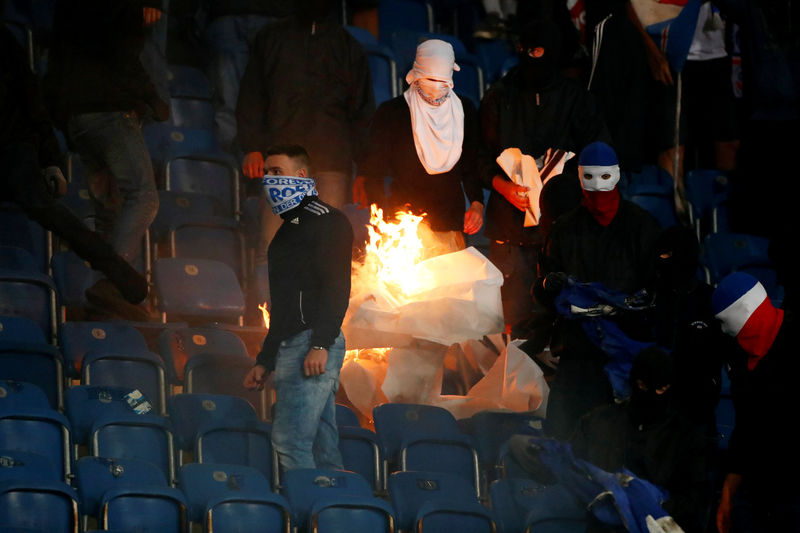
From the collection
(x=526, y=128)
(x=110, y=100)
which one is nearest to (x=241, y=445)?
(x=110, y=100)

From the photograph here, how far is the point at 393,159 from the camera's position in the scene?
7250 millimetres

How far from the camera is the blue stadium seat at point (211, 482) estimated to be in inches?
210

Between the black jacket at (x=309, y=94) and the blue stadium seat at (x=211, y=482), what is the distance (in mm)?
2262

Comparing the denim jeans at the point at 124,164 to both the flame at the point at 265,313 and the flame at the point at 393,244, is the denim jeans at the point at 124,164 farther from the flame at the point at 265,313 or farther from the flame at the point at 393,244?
the flame at the point at 393,244

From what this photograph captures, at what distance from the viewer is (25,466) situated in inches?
204

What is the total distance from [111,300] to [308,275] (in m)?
1.59

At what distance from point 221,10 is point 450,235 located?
2299mm

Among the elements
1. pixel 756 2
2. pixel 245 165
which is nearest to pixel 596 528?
pixel 245 165

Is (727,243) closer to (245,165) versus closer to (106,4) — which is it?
(245,165)

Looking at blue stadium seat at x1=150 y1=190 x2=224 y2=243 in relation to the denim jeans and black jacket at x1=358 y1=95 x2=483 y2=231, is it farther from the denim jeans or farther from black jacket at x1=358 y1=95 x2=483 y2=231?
black jacket at x1=358 y1=95 x2=483 y2=231

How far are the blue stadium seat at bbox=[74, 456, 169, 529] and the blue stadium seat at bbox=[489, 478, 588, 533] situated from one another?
1.35 metres

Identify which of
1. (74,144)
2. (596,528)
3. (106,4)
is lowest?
(596,528)

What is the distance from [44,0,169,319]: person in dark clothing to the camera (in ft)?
23.1

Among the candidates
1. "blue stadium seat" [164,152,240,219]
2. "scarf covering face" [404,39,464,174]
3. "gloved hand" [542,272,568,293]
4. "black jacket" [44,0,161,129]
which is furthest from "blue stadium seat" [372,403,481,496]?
"blue stadium seat" [164,152,240,219]
